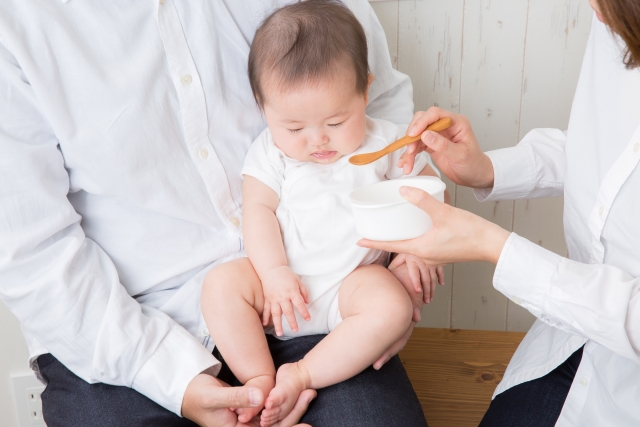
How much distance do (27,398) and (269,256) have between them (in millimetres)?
1012

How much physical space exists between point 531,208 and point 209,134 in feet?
3.44

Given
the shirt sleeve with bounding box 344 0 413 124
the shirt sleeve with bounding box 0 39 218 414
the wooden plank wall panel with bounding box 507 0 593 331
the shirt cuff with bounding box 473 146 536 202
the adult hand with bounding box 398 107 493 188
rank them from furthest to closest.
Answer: the wooden plank wall panel with bounding box 507 0 593 331, the shirt sleeve with bounding box 344 0 413 124, the shirt cuff with bounding box 473 146 536 202, the adult hand with bounding box 398 107 493 188, the shirt sleeve with bounding box 0 39 218 414

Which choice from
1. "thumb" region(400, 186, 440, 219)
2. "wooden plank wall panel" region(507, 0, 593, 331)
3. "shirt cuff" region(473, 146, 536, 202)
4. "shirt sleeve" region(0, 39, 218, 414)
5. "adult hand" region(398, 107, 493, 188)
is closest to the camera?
"thumb" region(400, 186, 440, 219)

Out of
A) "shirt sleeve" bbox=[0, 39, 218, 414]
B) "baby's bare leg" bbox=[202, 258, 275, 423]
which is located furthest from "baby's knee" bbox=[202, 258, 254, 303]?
"shirt sleeve" bbox=[0, 39, 218, 414]

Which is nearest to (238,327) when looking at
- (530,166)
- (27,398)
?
(530,166)

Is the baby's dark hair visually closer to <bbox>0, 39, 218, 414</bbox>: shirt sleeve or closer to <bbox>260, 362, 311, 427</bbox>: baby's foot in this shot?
<bbox>0, 39, 218, 414</bbox>: shirt sleeve

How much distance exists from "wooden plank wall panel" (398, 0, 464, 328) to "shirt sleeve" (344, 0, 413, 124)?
0.78 feet

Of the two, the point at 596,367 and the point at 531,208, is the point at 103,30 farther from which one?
the point at 531,208

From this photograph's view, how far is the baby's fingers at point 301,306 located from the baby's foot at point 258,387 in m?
0.13

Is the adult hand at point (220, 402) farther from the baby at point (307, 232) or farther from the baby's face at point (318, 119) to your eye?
the baby's face at point (318, 119)

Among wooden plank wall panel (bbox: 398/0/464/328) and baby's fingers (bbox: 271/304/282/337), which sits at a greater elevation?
wooden plank wall panel (bbox: 398/0/464/328)

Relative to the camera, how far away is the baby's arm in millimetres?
1117

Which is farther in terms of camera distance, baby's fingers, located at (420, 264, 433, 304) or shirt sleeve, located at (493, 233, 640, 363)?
baby's fingers, located at (420, 264, 433, 304)

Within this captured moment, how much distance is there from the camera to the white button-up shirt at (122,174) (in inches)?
42.0
